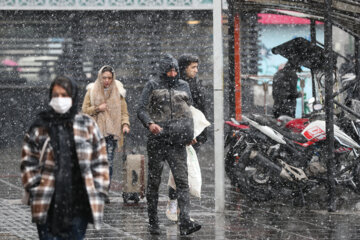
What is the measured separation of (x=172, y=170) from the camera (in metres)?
8.23

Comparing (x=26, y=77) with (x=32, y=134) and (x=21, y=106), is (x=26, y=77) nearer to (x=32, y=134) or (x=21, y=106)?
(x=21, y=106)

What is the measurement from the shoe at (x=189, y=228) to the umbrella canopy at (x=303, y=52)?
5.03 metres

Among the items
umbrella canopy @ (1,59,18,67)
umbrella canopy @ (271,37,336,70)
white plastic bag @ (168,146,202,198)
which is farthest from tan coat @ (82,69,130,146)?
umbrella canopy @ (1,59,18,67)

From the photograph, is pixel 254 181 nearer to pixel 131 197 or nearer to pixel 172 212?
pixel 131 197

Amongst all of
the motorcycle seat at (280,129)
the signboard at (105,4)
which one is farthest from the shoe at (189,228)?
the signboard at (105,4)

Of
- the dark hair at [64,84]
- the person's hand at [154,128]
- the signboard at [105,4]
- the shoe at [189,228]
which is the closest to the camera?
the dark hair at [64,84]

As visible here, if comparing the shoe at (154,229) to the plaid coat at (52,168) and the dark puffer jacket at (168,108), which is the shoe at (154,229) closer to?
the dark puffer jacket at (168,108)

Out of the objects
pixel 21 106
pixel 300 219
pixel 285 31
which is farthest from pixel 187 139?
pixel 285 31

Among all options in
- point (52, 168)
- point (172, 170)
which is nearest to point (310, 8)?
point (172, 170)

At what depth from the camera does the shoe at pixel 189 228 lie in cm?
787

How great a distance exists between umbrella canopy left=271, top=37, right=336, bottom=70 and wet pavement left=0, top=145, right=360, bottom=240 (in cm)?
195

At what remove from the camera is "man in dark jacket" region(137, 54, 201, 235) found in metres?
8.14

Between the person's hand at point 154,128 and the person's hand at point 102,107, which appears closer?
the person's hand at point 154,128

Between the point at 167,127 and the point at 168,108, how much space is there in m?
0.21
